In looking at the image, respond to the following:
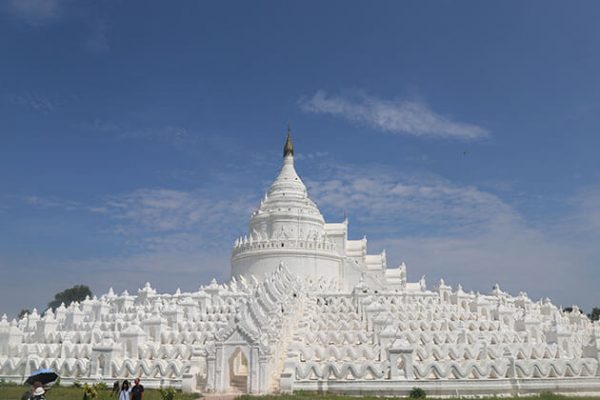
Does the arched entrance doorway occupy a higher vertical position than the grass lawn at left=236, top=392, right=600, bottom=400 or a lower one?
higher

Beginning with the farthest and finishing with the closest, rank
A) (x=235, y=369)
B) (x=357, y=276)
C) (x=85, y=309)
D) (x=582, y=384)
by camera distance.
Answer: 1. (x=357, y=276)
2. (x=85, y=309)
3. (x=235, y=369)
4. (x=582, y=384)

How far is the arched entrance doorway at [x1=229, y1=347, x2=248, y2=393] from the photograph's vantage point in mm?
28406

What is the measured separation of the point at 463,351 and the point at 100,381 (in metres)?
19.9

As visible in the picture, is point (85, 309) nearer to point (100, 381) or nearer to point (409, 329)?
point (100, 381)

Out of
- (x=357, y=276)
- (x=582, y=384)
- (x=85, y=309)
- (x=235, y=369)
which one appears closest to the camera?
(x=582, y=384)

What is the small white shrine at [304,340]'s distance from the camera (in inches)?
1104

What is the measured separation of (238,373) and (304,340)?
4.93 meters

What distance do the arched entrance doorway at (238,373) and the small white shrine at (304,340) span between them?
7 cm

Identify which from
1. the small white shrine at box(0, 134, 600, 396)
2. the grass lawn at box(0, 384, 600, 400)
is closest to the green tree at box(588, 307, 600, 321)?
the small white shrine at box(0, 134, 600, 396)

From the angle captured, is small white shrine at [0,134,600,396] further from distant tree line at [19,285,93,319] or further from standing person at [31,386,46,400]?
distant tree line at [19,285,93,319]

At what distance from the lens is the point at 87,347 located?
1411 inches

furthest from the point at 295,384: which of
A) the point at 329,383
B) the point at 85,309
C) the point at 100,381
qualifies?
the point at 85,309

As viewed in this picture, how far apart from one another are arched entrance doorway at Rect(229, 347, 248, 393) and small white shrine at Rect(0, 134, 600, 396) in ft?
0.22

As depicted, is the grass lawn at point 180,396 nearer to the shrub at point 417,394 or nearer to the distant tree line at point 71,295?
the shrub at point 417,394
